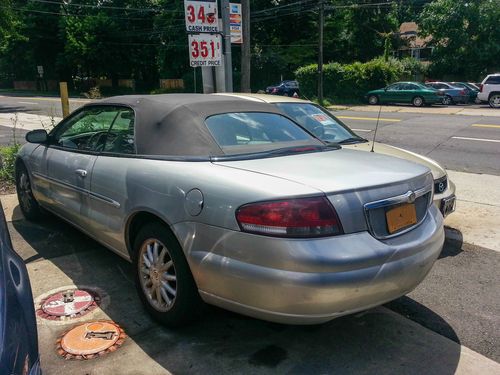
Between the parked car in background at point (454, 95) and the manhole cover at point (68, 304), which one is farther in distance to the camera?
the parked car in background at point (454, 95)

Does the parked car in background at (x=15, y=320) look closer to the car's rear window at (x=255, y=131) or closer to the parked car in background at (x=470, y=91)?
the car's rear window at (x=255, y=131)

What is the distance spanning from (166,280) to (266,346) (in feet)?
2.54

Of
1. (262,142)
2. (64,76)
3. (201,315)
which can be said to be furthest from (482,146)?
(64,76)

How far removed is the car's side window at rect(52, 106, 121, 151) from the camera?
406 cm

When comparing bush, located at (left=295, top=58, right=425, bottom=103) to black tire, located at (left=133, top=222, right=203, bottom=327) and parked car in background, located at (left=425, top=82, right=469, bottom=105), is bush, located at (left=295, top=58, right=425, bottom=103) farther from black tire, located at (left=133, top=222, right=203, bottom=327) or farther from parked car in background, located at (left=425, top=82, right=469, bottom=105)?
black tire, located at (left=133, top=222, right=203, bottom=327)

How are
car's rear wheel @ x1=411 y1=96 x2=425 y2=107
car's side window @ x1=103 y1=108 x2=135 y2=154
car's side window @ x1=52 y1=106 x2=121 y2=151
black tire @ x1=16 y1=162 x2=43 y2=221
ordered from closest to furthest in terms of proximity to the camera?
car's side window @ x1=103 y1=108 x2=135 y2=154 → car's side window @ x1=52 y1=106 x2=121 y2=151 → black tire @ x1=16 y1=162 x2=43 y2=221 → car's rear wheel @ x1=411 y1=96 x2=425 y2=107

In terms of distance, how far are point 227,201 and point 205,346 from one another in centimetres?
102

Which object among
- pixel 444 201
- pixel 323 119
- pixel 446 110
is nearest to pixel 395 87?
pixel 446 110

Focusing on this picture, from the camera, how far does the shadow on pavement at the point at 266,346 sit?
2.82 meters

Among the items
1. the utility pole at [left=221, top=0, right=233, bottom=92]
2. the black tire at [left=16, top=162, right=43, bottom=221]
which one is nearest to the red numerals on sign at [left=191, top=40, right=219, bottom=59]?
the utility pole at [left=221, top=0, right=233, bottom=92]

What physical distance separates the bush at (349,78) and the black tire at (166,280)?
29.3 metres

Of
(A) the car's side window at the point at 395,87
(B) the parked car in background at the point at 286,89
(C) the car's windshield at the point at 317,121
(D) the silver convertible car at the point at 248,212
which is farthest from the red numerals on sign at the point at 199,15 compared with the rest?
(B) the parked car in background at the point at 286,89

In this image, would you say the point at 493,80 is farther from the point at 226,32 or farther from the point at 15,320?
the point at 15,320

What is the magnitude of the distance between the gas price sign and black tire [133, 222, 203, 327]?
5.34m
